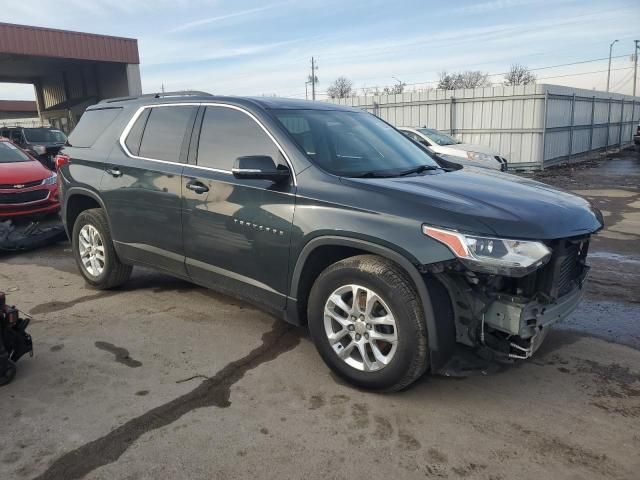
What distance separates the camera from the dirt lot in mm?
2641

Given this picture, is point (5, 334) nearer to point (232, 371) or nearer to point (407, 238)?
point (232, 371)

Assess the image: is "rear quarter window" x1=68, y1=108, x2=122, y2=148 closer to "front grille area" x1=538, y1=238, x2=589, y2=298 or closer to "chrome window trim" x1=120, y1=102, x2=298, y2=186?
"chrome window trim" x1=120, y1=102, x2=298, y2=186

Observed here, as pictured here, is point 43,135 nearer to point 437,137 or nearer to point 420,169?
point 437,137

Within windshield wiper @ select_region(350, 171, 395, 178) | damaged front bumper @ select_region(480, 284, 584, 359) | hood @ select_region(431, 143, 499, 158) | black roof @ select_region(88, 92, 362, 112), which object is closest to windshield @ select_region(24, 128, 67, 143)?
hood @ select_region(431, 143, 499, 158)

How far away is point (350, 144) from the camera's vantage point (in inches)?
158

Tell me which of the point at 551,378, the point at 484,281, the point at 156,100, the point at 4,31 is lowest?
the point at 551,378

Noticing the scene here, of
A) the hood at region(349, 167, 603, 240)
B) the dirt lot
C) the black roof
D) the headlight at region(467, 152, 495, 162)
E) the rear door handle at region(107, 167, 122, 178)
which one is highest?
the black roof

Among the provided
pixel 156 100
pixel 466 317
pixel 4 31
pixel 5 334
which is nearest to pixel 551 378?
pixel 466 317

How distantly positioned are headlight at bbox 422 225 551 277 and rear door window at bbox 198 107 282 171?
57.7 inches

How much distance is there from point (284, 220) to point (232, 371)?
110 centimetres

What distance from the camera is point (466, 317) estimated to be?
297 cm

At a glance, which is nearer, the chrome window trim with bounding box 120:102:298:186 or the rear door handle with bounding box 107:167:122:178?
the chrome window trim with bounding box 120:102:298:186

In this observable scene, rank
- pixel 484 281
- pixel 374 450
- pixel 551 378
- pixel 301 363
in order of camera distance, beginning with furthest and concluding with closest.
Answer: pixel 301 363 → pixel 551 378 → pixel 484 281 → pixel 374 450

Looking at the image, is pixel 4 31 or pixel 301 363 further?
pixel 4 31
